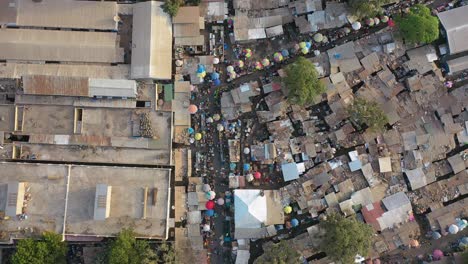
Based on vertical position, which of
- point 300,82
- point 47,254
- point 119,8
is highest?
point 119,8

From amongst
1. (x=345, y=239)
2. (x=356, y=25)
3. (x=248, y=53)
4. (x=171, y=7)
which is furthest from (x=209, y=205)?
(x=356, y=25)

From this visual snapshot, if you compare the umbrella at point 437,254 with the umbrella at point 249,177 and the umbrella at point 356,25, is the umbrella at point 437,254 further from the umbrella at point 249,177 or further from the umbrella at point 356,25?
the umbrella at point 356,25

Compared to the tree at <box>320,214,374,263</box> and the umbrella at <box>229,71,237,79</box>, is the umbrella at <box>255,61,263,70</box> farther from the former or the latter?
the tree at <box>320,214,374,263</box>

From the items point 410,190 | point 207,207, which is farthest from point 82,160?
point 410,190

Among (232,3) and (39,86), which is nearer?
(39,86)

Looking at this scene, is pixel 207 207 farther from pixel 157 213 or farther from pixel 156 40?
pixel 156 40

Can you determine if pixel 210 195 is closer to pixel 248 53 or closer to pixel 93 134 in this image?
pixel 93 134

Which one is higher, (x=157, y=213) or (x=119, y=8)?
(x=119, y=8)

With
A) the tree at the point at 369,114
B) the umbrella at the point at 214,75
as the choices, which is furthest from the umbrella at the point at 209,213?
the tree at the point at 369,114
